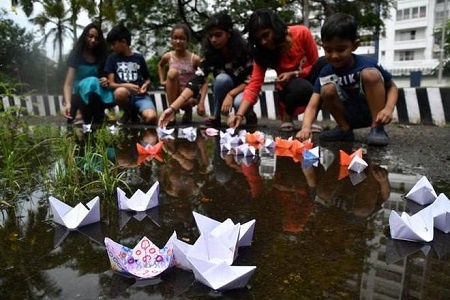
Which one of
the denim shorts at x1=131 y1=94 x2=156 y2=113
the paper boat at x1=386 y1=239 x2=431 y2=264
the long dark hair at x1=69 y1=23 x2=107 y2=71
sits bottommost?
the paper boat at x1=386 y1=239 x2=431 y2=264

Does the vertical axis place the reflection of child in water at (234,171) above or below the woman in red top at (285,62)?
below

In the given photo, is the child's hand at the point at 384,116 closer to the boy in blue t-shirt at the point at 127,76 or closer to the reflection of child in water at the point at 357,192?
the reflection of child in water at the point at 357,192

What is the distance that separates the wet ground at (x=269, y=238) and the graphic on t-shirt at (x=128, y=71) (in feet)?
10.2

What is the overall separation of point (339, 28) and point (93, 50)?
11.8 feet

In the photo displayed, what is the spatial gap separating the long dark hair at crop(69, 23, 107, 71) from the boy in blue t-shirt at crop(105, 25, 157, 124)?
13 centimetres

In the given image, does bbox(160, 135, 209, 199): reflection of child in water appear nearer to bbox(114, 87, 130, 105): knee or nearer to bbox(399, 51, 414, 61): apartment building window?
bbox(114, 87, 130, 105): knee

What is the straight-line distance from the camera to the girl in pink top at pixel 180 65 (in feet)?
16.2

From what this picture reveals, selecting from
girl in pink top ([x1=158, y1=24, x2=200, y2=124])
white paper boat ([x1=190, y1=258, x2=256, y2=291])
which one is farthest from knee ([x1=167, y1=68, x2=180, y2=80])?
white paper boat ([x1=190, y1=258, x2=256, y2=291])

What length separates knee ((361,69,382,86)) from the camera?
9.20 feet

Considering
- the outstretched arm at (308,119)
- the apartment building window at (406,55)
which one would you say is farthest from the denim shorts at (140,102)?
the apartment building window at (406,55)

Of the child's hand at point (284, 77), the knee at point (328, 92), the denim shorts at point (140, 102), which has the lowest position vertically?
the denim shorts at point (140, 102)

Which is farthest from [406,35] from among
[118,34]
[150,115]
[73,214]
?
[73,214]

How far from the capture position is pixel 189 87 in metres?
4.85

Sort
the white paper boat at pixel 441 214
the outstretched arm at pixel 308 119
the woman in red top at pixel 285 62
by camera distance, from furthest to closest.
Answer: the woman in red top at pixel 285 62 < the outstretched arm at pixel 308 119 < the white paper boat at pixel 441 214
